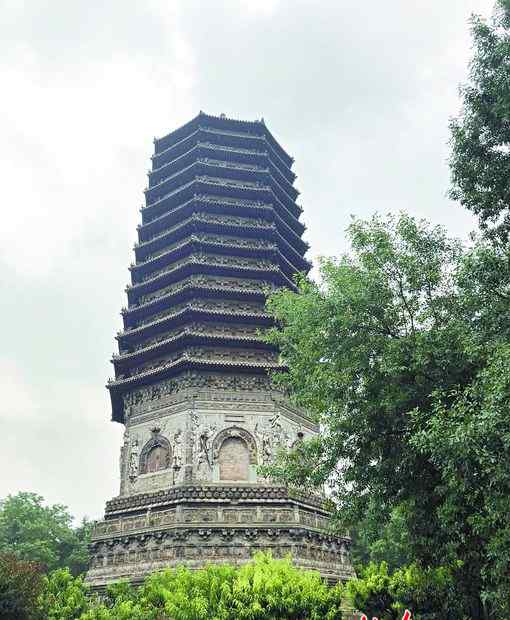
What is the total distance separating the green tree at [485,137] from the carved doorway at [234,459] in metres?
12.1

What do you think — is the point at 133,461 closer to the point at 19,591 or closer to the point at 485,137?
the point at 19,591

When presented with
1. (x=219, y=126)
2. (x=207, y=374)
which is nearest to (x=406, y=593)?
(x=207, y=374)

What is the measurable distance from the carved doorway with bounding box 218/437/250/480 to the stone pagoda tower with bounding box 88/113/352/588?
0.04 meters

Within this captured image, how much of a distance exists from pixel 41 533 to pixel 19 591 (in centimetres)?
2186

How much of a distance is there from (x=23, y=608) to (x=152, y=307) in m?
13.0

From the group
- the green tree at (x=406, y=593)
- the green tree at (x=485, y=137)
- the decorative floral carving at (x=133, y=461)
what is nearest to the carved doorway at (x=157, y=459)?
the decorative floral carving at (x=133, y=461)

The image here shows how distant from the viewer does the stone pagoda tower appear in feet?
61.0

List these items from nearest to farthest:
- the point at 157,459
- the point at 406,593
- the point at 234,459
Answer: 1. the point at 406,593
2. the point at 234,459
3. the point at 157,459

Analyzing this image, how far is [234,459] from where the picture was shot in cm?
2047

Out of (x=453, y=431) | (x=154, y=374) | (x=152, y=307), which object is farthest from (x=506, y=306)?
(x=152, y=307)

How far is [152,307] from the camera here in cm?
2438

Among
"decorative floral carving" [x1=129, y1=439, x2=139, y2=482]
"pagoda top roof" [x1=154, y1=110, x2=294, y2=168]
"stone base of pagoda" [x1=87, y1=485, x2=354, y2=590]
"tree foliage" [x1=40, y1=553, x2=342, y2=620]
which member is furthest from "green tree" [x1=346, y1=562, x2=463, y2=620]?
"pagoda top roof" [x1=154, y1=110, x2=294, y2=168]

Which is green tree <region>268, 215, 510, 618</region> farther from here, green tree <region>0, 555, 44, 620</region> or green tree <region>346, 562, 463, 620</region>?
green tree <region>0, 555, 44, 620</region>

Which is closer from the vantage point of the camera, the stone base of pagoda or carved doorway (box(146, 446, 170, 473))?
the stone base of pagoda
